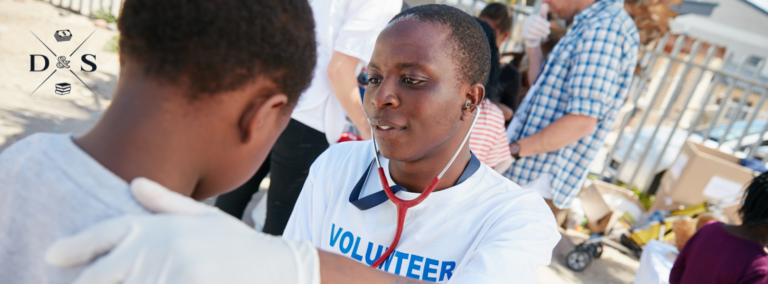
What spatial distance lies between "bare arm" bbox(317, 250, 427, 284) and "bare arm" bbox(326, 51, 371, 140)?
4.88 ft

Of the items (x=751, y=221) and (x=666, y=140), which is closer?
(x=751, y=221)

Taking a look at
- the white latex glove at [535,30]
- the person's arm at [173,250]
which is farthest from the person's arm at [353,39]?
the person's arm at [173,250]

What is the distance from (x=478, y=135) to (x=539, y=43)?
146 cm

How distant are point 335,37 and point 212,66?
1.61 metres

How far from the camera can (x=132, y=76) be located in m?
0.81

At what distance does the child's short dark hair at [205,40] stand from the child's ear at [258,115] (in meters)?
0.05

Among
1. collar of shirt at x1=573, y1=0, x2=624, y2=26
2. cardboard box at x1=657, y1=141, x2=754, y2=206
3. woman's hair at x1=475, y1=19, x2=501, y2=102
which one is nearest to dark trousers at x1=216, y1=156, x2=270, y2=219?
woman's hair at x1=475, y1=19, x2=501, y2=102

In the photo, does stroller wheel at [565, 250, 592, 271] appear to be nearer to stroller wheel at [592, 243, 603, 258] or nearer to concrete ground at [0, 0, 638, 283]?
concrete ground at [0, 0, 638, 283]

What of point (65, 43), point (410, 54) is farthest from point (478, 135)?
point (65, 43)

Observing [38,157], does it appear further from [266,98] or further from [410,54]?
[410,54]

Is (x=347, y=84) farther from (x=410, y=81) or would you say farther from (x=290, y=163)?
(x=410, y=81)

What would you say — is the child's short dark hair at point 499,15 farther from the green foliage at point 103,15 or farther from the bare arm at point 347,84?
the green foliage at point 103,15

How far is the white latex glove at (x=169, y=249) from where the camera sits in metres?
0.64

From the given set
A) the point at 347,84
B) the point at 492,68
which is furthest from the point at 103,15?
the point at 492,68
